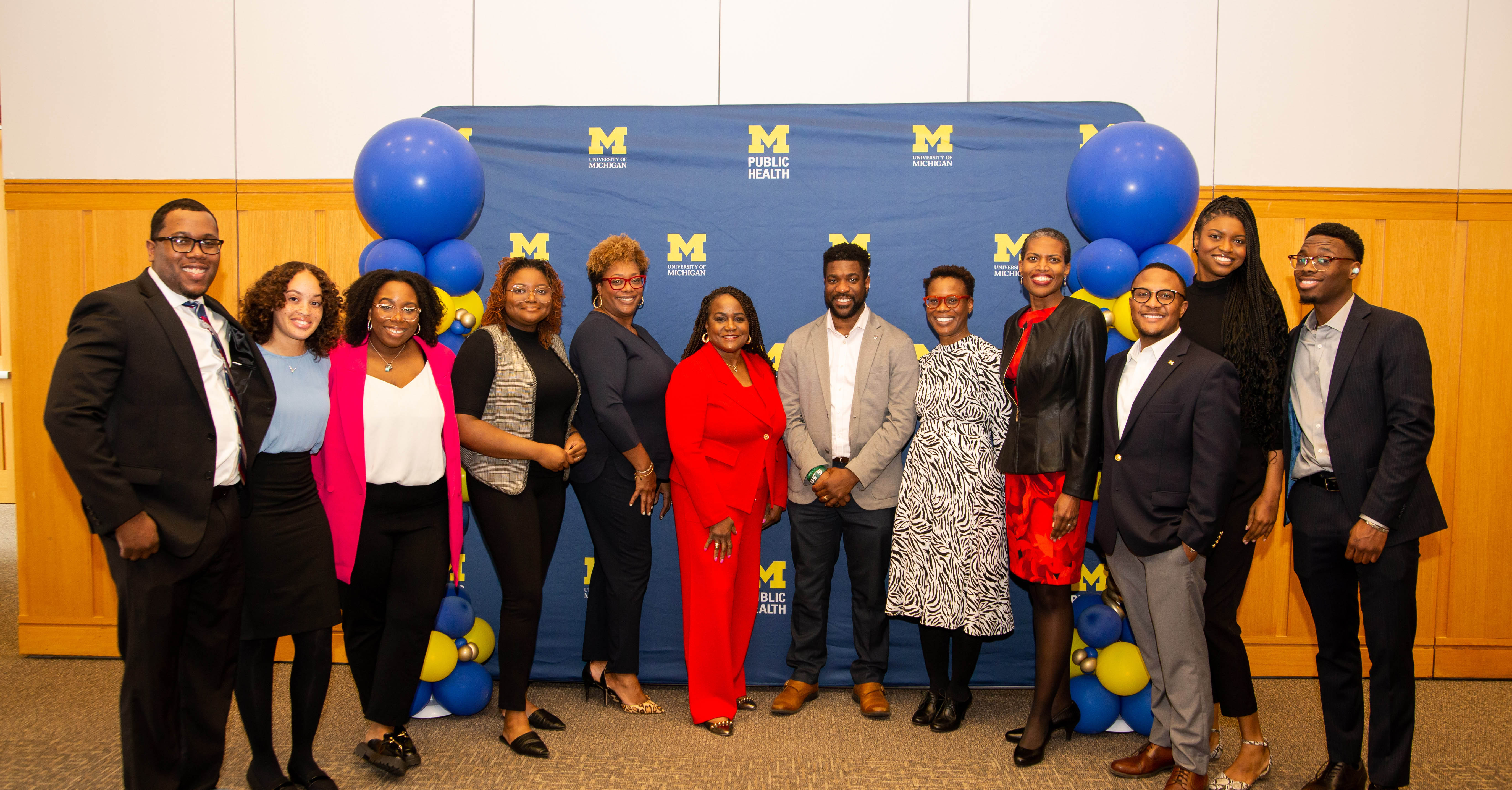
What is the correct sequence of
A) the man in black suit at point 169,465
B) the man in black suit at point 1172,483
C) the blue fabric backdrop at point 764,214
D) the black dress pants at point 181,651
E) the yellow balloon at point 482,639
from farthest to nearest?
the blue fabric backdrop at point 764,214
the yellow balloon at point 482,639
the man in black suit at point 1172,483
the black dress pants at point 181,651
the man in black suit at point 169,465

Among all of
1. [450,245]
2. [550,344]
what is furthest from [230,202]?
[550,344]

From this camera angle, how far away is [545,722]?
10.7ft

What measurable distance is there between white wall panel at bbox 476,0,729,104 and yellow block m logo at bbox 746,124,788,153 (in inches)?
11.9

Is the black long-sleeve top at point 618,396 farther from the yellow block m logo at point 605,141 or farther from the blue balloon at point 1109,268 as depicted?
the blue balloon at point 1109,268

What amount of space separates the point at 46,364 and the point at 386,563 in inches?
105

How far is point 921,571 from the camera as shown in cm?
314

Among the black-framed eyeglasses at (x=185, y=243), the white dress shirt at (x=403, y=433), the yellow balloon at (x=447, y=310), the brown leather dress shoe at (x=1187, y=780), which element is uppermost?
the black-framed eyeglasses at (x=185, y=243)

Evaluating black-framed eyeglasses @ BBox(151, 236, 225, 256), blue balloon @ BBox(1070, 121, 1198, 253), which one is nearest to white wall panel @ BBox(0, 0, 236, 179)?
black-framed eyeglasses @ BBox(151, 236, 225, 256)

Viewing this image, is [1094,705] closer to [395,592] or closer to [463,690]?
[463,690]

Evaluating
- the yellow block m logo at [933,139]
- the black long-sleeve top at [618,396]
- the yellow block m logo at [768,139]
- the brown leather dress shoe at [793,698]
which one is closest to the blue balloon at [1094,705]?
the brown leather dress shoe at [793,698]

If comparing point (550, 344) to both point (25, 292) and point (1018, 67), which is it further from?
point (25, 292)

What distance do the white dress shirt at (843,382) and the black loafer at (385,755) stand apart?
195cm

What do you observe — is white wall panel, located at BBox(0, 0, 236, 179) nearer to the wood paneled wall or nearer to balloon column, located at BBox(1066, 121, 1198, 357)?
the wood paneled wall

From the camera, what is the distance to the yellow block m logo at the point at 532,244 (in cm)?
386
